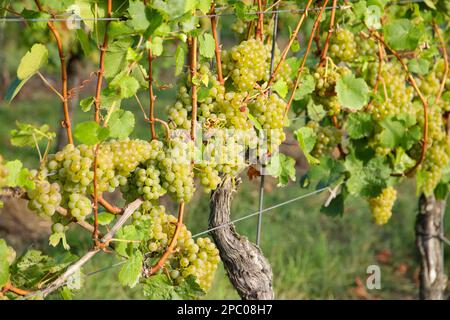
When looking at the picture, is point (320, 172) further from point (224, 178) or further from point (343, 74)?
point (224, 178)

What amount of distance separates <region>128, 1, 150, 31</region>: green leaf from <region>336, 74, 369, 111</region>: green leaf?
0.82 meters

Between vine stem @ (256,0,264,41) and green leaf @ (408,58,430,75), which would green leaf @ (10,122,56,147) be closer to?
vine stem @ (256,0,264,41)

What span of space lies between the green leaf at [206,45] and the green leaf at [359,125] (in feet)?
2.46

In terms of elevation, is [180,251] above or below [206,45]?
below

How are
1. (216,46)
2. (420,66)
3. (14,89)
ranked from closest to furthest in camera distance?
1. (14,89)
2. (216,46)
3. (420,66)

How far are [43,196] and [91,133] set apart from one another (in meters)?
0.18

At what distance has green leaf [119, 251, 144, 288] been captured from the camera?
175 cm

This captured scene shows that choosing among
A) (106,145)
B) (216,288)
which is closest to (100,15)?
(106,145)

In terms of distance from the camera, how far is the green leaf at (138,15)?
164cm

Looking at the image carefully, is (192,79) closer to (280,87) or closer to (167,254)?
(280,87)

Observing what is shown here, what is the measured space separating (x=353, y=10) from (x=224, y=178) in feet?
2.38

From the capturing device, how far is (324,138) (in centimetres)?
254

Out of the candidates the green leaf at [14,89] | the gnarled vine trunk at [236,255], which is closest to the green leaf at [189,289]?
the gnarled vine trunk at [236,255]

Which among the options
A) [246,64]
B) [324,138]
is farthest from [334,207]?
[246,64]
